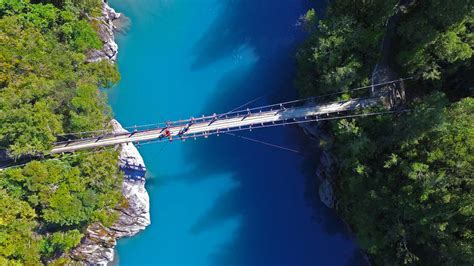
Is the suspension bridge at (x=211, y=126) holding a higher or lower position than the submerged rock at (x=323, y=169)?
higher

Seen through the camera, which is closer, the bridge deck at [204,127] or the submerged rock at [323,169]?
the bridge deck at [204,127]

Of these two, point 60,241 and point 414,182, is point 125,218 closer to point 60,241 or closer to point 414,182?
point 60,241

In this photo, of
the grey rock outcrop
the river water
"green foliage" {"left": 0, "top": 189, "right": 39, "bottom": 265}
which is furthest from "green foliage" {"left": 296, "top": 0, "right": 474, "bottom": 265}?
"green foliage" {"left": 0, "top": 189, "right": 39, "bottom": 265}

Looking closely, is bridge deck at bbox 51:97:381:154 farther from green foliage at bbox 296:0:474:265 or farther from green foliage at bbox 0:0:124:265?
green foliage at bbox 296:0:474:265

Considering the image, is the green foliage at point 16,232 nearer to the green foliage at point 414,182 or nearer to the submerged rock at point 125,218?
the submerged rock at point 125,218

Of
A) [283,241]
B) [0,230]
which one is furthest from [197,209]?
[0,230]

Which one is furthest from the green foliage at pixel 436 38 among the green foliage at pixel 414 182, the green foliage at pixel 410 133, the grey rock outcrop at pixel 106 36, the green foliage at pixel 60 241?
the green foliage at pixel 60 241

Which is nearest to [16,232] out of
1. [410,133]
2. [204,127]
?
[204,127]

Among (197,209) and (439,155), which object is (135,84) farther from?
(439,155)
